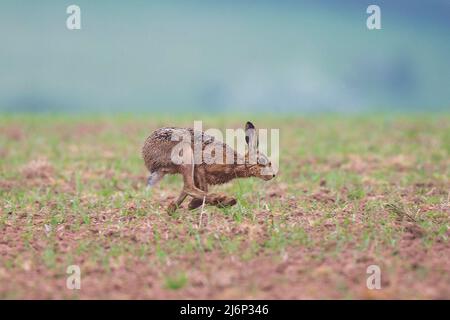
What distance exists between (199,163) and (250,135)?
0.68m

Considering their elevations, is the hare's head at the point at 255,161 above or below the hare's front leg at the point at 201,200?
above

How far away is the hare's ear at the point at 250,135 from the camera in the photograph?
7809 millimetres

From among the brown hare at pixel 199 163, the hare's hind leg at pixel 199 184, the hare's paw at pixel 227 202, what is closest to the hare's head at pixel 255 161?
the brown hare at pixel 199 163

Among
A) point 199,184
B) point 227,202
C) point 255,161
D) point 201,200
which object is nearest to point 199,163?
point 199,184

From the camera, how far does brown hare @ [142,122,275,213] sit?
7750mm

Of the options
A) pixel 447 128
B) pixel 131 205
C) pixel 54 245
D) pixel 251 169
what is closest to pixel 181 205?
pixel 131 205

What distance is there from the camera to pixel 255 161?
796 cm

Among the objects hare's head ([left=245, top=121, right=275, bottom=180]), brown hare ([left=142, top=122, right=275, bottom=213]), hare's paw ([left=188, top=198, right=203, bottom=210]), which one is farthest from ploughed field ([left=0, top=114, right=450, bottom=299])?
hare's head ([left=245, top=121, right=275, bottom=180])

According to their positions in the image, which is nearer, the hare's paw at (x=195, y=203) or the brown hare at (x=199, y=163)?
the brown hare at (x=199, y=163)

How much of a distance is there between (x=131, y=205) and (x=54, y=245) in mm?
1768

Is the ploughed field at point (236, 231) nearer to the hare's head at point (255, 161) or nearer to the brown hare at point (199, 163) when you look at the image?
the brown hare at point (199, 163)

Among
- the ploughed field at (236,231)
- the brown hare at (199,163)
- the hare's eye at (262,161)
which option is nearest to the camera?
the ploughed field at (236,231)

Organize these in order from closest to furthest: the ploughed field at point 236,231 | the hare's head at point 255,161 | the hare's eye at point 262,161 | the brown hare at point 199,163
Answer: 1. the ploughed field at point 236,231
2. the brown hare at point 199,163
3. the hare's head at point 255,161
4. the hare's eye at point 262,161

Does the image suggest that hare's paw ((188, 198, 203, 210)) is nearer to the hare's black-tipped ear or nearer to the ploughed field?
the ploughed field
